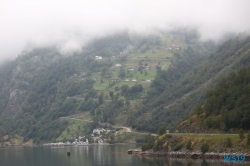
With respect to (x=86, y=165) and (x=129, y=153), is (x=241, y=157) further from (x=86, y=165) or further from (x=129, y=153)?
(x=129, y=153)

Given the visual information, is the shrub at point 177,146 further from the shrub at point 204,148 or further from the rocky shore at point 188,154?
the shrub at point 204,148

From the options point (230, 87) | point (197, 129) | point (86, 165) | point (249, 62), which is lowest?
point (86, 165)

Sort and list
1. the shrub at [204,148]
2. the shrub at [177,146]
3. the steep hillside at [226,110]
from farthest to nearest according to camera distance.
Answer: the shrub at [177,146], the steep hillside at [226,110], the shrub at [204,148]

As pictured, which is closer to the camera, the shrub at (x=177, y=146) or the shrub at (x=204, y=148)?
the shrub at (x=204, y=148)

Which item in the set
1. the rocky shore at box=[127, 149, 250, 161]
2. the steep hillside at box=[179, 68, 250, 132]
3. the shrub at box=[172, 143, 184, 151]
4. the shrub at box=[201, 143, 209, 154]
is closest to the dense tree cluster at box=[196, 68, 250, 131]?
the steep hillside at box=[179, 68, 250, 132]

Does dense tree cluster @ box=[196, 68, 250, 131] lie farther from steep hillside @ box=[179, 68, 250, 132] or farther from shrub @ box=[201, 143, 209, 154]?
shrub @ box=[201, 143, 209, 154]

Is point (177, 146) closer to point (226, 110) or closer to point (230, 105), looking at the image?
point (226, 110)

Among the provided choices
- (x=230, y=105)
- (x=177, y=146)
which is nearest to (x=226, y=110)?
(x=230, y=105)

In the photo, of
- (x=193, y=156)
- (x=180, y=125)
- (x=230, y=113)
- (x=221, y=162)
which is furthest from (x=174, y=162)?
(x=180, y=125)

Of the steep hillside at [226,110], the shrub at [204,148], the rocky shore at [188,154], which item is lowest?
the rocky shore at [188,154]

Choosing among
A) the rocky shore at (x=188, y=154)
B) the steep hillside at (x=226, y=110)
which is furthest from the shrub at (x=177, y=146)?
the steep hillside at (x=226, y=110)

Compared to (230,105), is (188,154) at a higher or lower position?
lower

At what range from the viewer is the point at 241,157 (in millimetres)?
90812

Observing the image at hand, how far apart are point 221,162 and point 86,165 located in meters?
38.9
